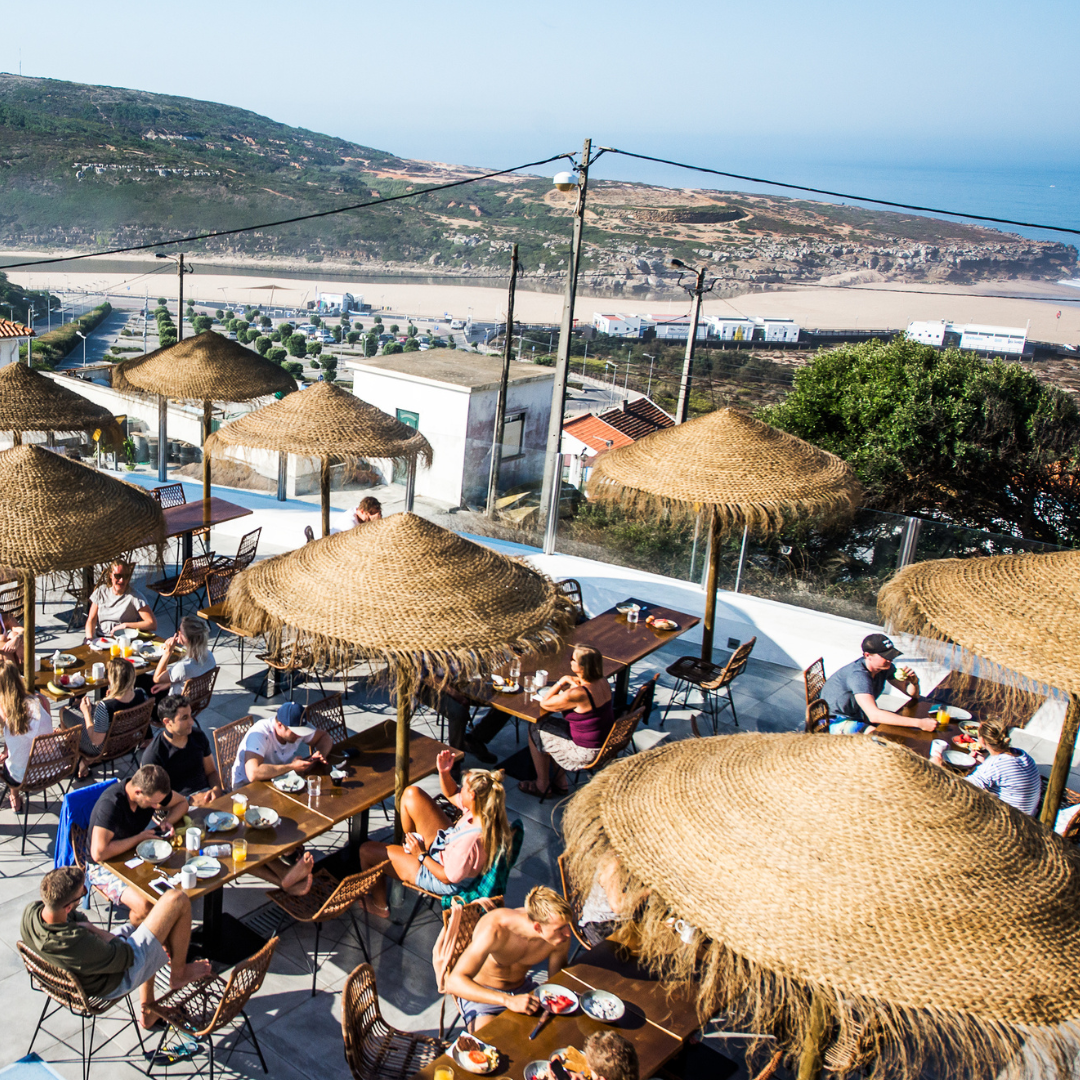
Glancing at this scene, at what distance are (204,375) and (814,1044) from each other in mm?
8337

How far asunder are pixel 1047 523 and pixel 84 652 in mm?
17860

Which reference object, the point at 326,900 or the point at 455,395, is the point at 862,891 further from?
the point at 455,395

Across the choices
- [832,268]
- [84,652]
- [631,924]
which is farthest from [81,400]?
[832,268]

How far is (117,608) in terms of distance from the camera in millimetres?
7555

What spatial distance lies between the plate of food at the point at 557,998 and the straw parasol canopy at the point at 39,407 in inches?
302

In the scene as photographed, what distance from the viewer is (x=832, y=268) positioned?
121m

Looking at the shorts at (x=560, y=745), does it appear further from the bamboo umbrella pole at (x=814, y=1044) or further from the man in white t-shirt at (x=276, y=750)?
the bamboo umbrella pole at (x=814, y=1044)

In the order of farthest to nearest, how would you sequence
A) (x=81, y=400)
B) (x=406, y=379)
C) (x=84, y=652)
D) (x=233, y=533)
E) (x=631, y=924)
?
(x=406, y=379) < (x=233, y=533) < (x=81, y=400) < (x=84, y=652) < (x=631, y=924)

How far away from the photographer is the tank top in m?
6.49

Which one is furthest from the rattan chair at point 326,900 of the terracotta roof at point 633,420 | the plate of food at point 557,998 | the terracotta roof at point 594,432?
the terracotta roof at point 594,432

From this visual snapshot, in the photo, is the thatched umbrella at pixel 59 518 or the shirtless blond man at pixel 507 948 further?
the thatched umbrella at pixel 59 518

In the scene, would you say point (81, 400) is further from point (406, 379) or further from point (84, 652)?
point (406, 379)

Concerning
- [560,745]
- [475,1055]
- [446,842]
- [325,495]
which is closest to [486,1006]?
[475,1055]

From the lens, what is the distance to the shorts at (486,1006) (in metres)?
4.07
